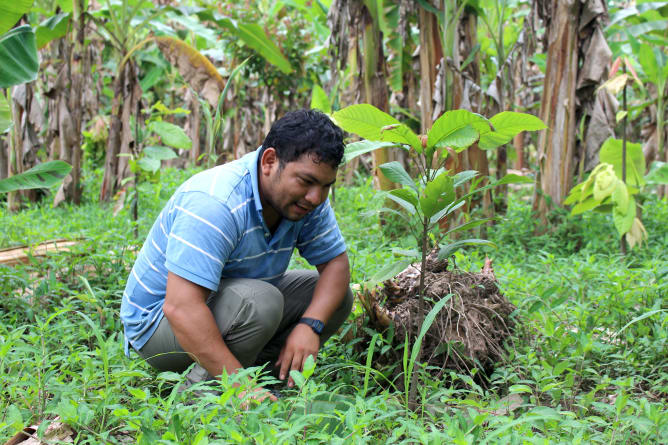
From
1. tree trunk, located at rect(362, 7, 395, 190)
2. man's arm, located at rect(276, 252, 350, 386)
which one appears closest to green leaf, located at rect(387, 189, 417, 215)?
man's arm, located at rect(276, 252, 350, 386)

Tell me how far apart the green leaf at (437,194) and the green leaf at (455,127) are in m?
0.11

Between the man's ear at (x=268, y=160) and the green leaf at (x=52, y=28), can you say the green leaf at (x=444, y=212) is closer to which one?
the man's ear at (x=268, y=160)

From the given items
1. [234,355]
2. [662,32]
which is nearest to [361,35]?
[662,32]

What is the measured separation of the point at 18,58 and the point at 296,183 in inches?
80.2

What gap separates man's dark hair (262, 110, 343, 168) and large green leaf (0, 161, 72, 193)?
1.51 metres

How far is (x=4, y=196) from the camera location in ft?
21.3

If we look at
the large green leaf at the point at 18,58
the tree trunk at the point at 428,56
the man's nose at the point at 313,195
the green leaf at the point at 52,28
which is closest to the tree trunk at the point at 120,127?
the green leaf at the point at 52,28

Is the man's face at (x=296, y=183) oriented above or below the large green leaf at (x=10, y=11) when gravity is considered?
below

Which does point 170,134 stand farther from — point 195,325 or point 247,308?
point 195,325

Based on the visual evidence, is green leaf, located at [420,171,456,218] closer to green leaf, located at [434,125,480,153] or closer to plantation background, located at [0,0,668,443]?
green leaf, located at [434,125,480,153]

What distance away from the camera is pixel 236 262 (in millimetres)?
2184

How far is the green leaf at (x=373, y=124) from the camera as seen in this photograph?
1904 millimetres

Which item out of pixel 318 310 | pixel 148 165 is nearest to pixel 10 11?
pixel 148 165

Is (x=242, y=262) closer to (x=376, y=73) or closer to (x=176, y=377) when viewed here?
(x=176, y=377)
